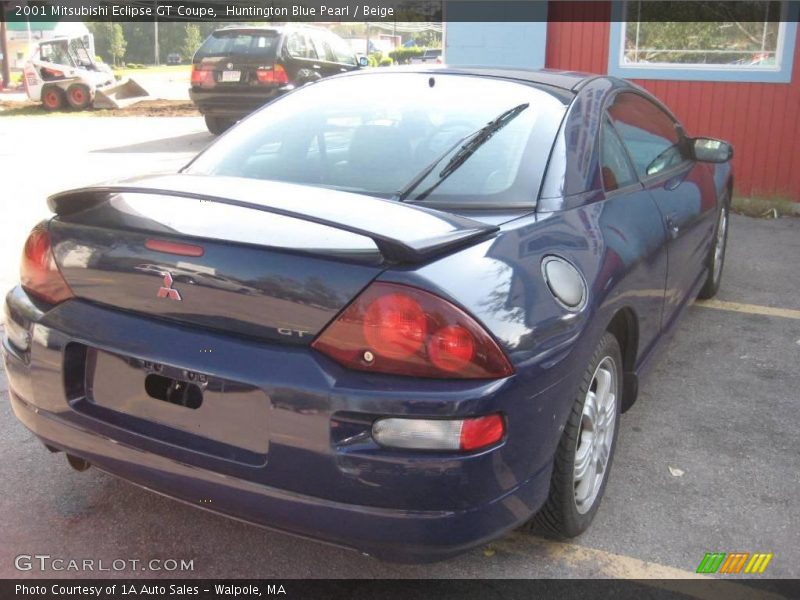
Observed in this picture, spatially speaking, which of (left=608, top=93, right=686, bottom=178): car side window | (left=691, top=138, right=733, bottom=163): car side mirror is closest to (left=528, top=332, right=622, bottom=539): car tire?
(left=608, top=93, right=686, bottom=178): car side window

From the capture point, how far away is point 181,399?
2.26 meters

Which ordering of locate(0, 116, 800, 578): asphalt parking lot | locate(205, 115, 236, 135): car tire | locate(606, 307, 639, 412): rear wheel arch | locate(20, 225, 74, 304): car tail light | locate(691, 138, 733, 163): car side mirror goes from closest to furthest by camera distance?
locate(20, 225, 74, 304): car tail light < locate(0, 116, 800, 578): asphalt parking lot < locate(606, 307, 639, 412): rear wheel arch < locate(691, 138, 733, 163): car side mirror < locate(205, 115, 236, 135): car tire

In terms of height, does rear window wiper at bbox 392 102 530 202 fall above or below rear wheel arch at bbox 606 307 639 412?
above

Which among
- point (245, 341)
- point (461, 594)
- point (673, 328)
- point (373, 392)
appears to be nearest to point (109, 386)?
point (245, 341)

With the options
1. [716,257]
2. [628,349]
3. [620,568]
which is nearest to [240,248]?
[620,568]

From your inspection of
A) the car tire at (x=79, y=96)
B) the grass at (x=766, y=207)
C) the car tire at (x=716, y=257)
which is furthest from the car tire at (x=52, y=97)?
the car tire at (x=716, y=257)

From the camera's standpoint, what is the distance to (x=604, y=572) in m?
2.64

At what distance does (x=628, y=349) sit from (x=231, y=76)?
1231 cm

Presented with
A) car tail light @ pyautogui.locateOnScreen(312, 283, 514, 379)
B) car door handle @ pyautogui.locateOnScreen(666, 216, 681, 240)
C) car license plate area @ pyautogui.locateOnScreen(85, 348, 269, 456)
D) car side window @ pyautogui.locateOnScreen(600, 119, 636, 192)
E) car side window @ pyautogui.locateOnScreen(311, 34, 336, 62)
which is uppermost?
car side window @ pyautogui.locateOnScreen(311, 34, 336, 62)

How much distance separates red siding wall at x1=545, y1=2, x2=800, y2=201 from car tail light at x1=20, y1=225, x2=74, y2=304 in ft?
25.2

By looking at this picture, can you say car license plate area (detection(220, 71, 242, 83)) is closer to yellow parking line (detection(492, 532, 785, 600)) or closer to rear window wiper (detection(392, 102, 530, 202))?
rear window wiper (detection(392, 102, 530, 202))

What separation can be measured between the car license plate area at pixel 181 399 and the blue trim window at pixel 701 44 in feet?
26.1

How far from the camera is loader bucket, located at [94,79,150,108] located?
20.8m

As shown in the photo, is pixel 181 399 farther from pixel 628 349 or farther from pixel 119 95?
pixel 119 95
